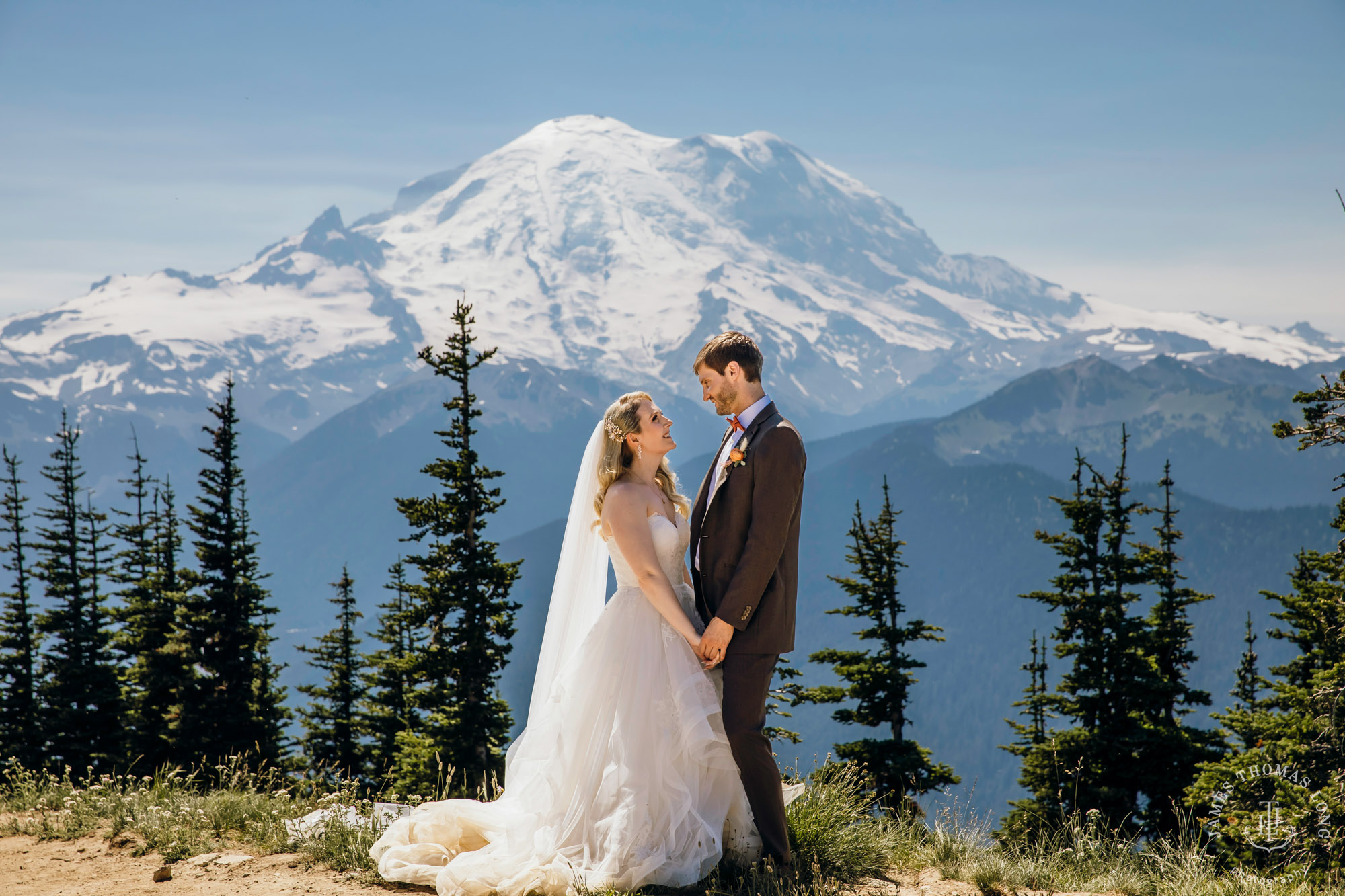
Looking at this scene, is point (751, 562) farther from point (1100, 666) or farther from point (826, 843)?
point (1100, 666)

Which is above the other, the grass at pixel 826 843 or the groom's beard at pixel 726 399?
the groom's beard at pixel 726 399

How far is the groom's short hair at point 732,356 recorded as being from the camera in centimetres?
605

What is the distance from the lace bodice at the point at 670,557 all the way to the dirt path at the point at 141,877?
254 cm

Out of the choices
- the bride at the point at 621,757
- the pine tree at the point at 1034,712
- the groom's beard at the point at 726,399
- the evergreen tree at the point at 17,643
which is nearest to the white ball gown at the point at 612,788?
the bride at the point at 621,757

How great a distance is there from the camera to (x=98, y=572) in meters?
39.0

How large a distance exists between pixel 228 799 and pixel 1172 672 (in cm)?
2996

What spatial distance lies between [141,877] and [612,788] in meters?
3.69

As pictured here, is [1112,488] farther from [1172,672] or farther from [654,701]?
[654,701]

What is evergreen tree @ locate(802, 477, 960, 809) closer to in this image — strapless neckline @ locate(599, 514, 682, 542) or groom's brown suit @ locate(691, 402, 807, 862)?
strapless neckline @ locate(599, 514, 682, 542)

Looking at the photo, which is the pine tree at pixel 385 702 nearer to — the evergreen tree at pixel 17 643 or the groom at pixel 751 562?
the evergreen tree at pixel 17 643

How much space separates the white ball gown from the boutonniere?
26.4 inches

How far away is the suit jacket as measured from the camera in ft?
19.3

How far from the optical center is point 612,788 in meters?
6.04

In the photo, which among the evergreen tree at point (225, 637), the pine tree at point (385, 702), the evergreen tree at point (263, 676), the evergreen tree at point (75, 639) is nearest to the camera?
the evergreen tree at point (225, 637)
